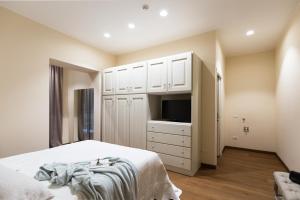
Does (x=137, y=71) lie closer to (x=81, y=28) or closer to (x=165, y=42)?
(x=165, y=42)

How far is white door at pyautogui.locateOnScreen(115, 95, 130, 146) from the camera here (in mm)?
3494

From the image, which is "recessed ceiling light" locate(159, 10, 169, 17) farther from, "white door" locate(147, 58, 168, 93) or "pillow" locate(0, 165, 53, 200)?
"pillow" locate(0, 165, 53, 200)

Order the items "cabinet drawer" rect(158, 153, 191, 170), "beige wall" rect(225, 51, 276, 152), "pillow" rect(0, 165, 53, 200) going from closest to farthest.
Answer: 1. "pillow" rect(0, 165, 53, 200)
2. "cabinet drawer" rect(158, 153, 191, 170)
3. "beige wall" rect(225, 51, 276, 152)

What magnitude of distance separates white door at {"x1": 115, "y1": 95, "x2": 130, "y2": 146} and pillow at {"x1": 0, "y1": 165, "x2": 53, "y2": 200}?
249cm

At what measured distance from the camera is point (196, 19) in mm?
2668

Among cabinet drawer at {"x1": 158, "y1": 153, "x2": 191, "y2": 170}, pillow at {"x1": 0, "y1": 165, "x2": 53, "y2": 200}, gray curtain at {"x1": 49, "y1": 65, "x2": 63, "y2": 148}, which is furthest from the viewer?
gray curtain at {"x1": 49, "y1": 65, "x2": 63, "y2": 148}

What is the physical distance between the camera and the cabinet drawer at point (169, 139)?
2.70 m

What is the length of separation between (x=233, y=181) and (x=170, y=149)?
112 cm

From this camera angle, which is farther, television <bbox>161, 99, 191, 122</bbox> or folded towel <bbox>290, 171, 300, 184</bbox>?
television <bbox>161, 99, 191, 122</bbox>

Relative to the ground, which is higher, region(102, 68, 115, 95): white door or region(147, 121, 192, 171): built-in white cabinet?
region(102, 68, 115, 95): white door

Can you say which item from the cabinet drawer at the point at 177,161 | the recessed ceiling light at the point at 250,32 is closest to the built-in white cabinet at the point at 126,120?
the cabinet drawer at the point at 177,161

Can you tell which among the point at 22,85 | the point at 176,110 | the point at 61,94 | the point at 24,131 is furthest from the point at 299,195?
the point at 61,94

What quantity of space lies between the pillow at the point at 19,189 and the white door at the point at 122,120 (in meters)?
2.49

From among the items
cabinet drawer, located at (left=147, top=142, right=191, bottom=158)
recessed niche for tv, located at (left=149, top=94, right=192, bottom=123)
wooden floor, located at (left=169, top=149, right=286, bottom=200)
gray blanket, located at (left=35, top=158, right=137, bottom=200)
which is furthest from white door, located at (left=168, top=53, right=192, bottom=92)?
gray blanket, located at (left=35, top=158, right=137, bottom=200)
